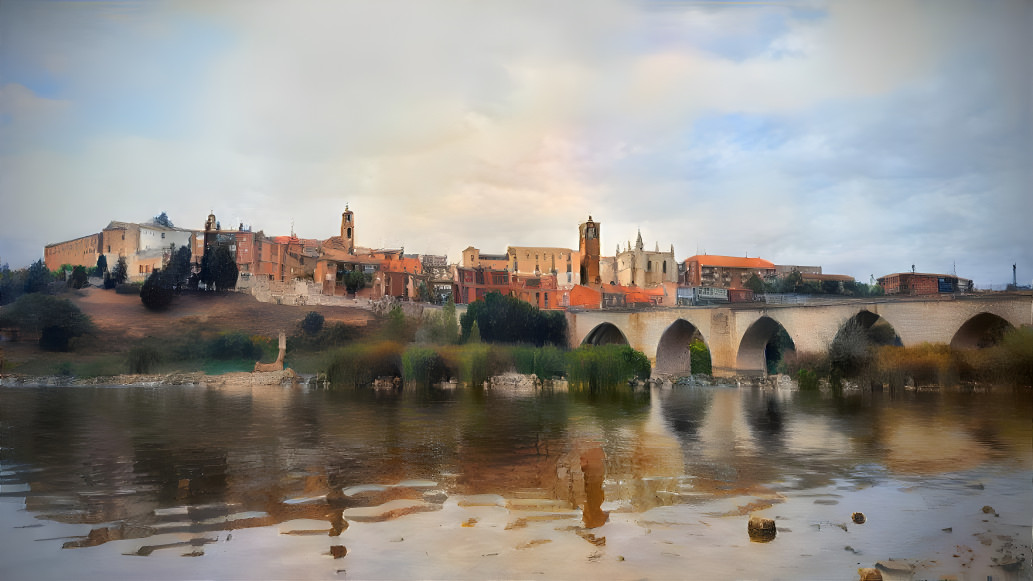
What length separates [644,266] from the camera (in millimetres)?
51375

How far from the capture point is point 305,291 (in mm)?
38250

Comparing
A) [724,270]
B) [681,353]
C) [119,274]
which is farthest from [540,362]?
[724,270]

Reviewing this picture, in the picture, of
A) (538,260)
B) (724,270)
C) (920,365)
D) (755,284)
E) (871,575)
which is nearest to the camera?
(871,575)

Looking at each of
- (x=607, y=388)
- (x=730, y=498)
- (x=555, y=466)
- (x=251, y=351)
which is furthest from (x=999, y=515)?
(x=251, y=351)

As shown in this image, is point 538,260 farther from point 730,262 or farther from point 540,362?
point 540,362

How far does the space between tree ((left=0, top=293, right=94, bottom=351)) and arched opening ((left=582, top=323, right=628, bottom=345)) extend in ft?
71.4

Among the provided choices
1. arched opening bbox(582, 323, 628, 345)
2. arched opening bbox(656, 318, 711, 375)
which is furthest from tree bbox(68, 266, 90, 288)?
arched opening bbox(656, 318, 711, 375)

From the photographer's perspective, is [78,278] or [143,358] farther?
[78,278]

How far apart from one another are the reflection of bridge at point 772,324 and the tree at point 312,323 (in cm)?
1167

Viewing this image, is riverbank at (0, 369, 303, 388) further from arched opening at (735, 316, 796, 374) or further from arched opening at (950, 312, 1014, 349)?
arched opening at (950, 312, 1014, 349)

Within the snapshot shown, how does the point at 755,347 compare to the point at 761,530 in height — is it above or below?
above

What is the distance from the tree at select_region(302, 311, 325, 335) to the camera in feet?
109

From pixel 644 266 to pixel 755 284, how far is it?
28.1 ft

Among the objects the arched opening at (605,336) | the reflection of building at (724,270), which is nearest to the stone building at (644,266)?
the reflection of building at (724,270)
